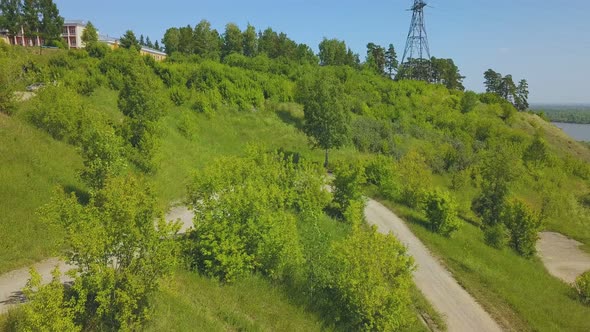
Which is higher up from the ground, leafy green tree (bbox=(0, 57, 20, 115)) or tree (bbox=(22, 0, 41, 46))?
tree (bbox=(22, 0, 41, 46))

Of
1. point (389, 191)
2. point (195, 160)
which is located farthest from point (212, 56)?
point (389, 191)

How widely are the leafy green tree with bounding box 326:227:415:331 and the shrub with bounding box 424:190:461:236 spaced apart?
12.9 meters

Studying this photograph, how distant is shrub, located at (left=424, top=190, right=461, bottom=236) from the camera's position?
2519cm

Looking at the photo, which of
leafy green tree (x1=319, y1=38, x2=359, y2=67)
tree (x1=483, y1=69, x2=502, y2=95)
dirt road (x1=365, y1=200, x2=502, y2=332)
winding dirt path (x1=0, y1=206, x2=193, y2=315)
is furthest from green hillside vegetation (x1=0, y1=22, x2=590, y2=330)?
tree (x1=483, y1=69, x2=502, y2=95)

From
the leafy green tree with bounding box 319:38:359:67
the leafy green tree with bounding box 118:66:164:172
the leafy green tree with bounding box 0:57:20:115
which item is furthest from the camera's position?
the leafy green tree with bounding box 319:38:359:67

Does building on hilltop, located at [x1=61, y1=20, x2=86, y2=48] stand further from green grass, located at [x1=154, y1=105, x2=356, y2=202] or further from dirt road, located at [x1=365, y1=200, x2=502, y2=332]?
dirt road, located at [x1=365, y1=200, x2=502, y2=332]

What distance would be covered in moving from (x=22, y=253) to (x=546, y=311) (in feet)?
68.8

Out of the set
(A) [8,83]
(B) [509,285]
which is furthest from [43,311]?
(B) [509,285]

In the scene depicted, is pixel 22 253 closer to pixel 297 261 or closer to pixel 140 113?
pixel 297 261

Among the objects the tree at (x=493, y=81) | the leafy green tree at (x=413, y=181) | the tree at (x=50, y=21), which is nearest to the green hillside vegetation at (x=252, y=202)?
the leafy green tree at (x=413, y=181)

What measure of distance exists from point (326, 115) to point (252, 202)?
2203cm

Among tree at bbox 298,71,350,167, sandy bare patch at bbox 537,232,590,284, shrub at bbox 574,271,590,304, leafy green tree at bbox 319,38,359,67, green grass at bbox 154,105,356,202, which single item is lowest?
sandy bare patch at bbox 537,232,590,284

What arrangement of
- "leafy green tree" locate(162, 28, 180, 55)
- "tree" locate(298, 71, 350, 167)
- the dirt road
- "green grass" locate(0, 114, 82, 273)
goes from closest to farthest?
"green grass" locate(0, 114, 82, 273) < the dirt road < "tree" locate(298, 71, 350, 167) < "leafy green tree" locate(162, 28, 180, 55)

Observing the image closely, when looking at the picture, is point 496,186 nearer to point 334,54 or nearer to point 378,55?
point 334,54
